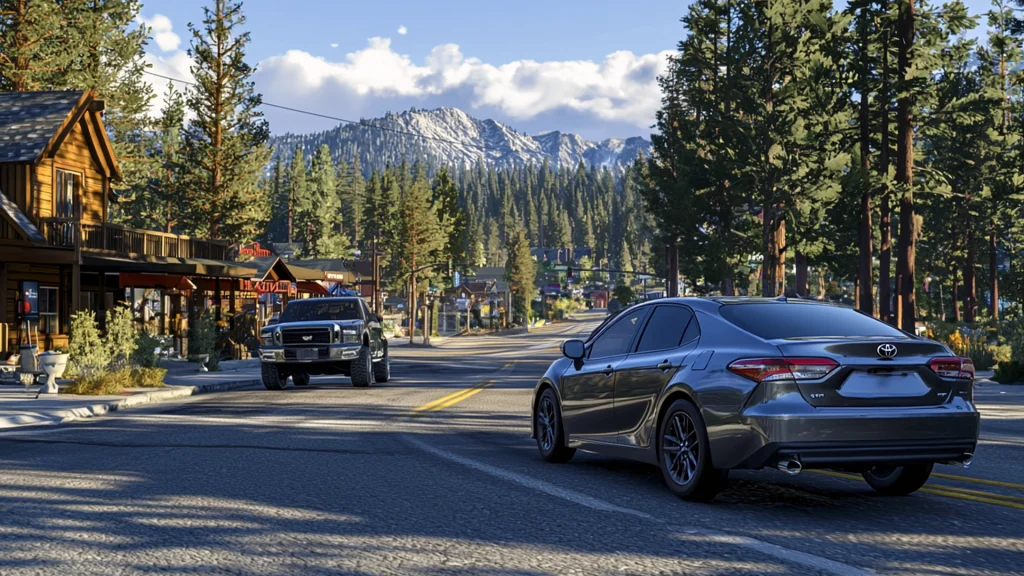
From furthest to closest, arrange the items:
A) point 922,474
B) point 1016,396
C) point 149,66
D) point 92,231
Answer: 1. point 149,66
2. point 92,231
3. point 1016,396
4. point 922,474

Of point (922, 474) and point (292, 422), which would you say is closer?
point (922, 474)

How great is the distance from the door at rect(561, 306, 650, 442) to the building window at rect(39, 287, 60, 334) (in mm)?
27839

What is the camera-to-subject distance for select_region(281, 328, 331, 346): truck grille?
23188 millimetres

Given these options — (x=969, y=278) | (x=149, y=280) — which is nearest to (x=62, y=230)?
(x=149, y=280)

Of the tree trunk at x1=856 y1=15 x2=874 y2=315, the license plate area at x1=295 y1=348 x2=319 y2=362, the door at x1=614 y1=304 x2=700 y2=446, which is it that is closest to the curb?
the license plate area at x1=295 y1=348 x2=319 y2=362

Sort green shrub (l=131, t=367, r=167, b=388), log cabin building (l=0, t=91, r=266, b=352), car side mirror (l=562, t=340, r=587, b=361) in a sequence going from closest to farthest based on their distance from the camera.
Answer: car side mirror (l=562, t=340, r=587, b=361) → green shrub (l=131, t=367, r=167, b=388) → log cabin building (l=0, t=91, r=266, b=352)

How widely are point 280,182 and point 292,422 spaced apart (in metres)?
154

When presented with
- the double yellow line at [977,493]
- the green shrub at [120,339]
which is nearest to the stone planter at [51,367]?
the green shrub at [120,339]

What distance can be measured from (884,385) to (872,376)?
103mm

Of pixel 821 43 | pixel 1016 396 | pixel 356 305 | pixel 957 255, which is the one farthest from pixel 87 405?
pixel 957 255

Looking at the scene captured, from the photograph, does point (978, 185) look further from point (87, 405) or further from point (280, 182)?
point (280, 182)

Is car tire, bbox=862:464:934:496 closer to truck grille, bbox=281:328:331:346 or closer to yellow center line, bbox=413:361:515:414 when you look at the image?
yellow center line, bbox=413:361:515:414

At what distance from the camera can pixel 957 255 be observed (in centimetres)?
7025

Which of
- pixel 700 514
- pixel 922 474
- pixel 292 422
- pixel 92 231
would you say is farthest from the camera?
pixel 92 231
